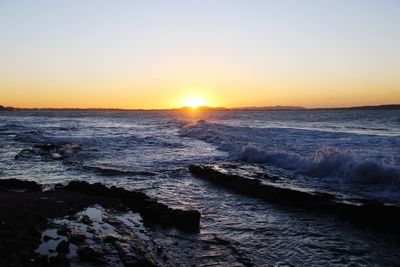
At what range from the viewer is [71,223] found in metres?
7.51

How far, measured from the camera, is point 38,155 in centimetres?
1933

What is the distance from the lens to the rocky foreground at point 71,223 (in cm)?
564

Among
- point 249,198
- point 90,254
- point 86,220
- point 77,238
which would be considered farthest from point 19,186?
point 90,254

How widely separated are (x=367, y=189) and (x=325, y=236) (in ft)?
14.1

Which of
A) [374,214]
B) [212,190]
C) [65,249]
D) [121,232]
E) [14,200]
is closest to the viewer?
[65,249]

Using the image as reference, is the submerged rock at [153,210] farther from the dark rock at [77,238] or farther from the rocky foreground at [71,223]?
the dark rock at [77,238]

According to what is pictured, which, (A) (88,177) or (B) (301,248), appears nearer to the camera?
(B) (301,248)

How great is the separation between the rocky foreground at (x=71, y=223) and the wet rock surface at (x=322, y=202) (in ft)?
9.83

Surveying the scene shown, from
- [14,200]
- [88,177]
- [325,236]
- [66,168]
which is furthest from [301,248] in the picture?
[66,168]

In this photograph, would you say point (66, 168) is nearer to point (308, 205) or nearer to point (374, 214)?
point (308, 205)

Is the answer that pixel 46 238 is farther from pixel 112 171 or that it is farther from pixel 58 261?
pixel 112 171

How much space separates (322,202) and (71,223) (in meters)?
5.27

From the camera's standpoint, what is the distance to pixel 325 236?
7180mm

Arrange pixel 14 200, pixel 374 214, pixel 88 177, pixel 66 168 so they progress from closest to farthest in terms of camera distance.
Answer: pixel 374 214
pixel 14 200
pixel 88 177
pixel 66 168
